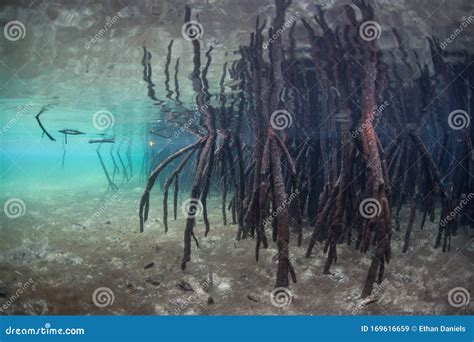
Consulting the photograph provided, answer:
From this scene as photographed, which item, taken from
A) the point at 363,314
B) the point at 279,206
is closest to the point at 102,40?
the point at 279,206

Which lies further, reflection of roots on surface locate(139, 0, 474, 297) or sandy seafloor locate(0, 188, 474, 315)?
reflection of roots on surface locate(139, 0, 474, 297)

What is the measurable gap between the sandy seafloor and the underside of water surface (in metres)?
0.04

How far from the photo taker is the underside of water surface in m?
6.18

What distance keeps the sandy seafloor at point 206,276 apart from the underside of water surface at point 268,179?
4cm

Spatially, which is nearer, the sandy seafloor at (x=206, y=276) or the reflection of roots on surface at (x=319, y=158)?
the sandy seafloor at (x=206, y=276)

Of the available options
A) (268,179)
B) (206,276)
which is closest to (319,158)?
(268,179)

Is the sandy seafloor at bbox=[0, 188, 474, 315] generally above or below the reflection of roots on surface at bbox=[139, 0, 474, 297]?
below

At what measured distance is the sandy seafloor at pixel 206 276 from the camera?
5.99 metres

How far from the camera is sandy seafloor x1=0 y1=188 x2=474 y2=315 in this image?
5.99m

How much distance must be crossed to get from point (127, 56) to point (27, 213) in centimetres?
882

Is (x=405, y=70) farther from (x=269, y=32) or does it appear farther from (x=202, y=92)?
(x=202, y=92)

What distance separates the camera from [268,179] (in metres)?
6.97

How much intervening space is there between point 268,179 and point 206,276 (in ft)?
7.76

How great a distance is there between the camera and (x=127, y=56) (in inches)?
436
